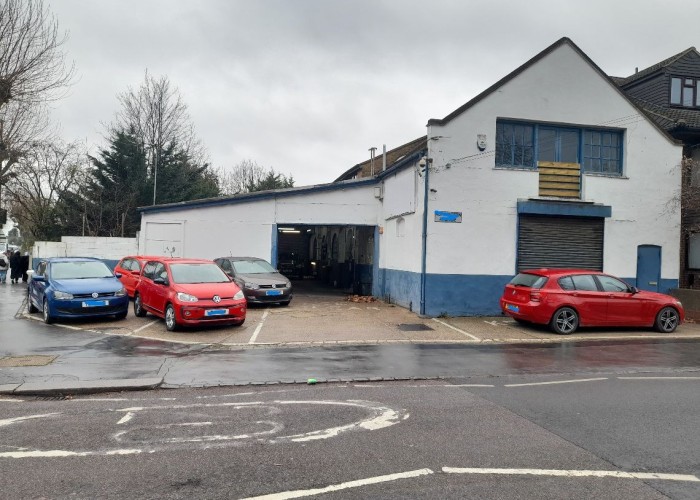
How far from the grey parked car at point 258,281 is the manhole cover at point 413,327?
4.65 metres

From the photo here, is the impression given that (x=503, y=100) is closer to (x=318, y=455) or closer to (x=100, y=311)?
(x=100, y=311)

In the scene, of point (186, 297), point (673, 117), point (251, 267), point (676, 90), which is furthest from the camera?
point (676, 90)

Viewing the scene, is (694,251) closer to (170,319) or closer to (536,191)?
(536,191)

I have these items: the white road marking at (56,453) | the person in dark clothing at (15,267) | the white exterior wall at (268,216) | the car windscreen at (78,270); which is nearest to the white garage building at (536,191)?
the white exterior wall at (268,216)

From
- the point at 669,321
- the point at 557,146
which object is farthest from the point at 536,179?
the point at 669,321

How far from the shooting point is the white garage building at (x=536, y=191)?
1552 centimetres

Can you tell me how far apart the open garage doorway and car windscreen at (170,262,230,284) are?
22.7 feet

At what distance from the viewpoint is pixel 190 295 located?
12078mm

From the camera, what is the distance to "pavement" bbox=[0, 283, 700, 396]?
808 centimetres

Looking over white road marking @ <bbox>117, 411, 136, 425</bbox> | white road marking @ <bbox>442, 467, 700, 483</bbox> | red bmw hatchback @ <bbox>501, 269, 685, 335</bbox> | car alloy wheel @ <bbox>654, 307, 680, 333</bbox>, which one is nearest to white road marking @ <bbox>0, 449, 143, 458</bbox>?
white road marking @ <bbox>117, 411, 136, 425</bbox>

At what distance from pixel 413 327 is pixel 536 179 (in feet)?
20.2

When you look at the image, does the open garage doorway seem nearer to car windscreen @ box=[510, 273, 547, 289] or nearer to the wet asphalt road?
car windscreen @ box=[510, 273, 547, 289]

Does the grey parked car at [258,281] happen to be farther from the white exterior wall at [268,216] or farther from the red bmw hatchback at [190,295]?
the red bmw hatchback at [190,295]

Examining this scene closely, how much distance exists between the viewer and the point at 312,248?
112 feet
